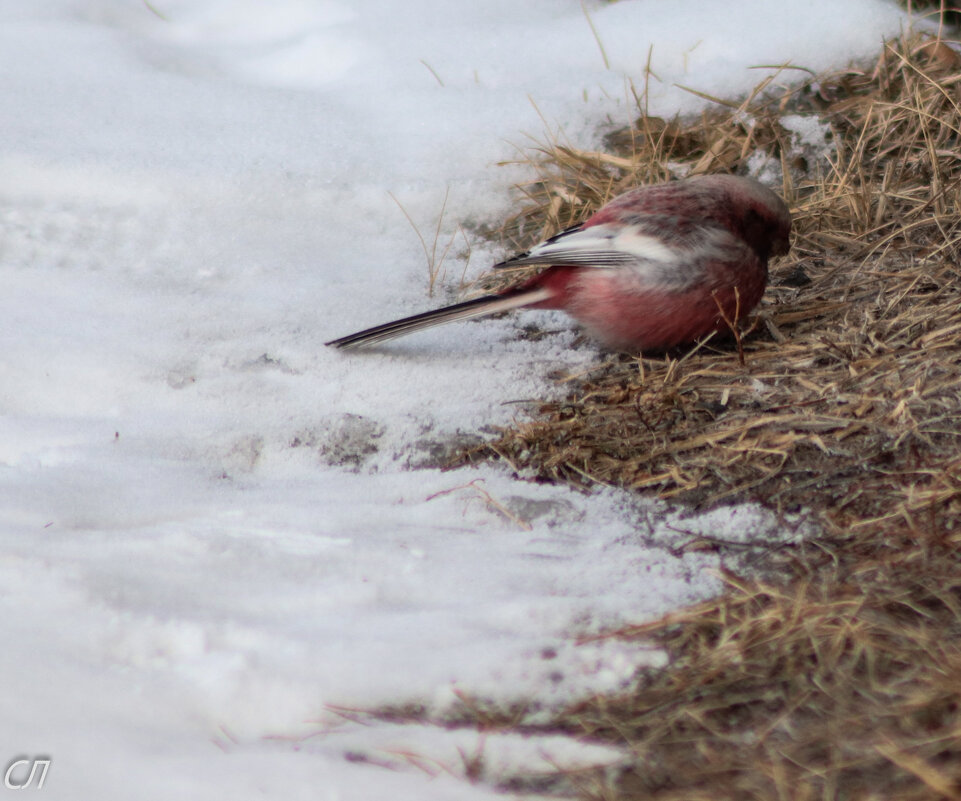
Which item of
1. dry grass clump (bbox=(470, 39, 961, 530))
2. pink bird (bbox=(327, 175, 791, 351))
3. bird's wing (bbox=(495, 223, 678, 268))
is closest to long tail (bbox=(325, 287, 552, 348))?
pink bird (bbox=(327, 175, 791, 351))

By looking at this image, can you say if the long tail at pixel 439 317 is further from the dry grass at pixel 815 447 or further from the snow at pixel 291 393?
the dry grass at pixel 815 447

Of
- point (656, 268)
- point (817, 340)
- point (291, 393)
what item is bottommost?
point (291, 393)

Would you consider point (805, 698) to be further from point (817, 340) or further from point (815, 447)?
point (817, 340)

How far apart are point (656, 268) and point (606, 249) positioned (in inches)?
6.0

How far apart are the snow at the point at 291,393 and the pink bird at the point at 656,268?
0.18m

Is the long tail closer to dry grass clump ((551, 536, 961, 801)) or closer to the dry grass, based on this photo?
the dry grass

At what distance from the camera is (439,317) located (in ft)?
9.52

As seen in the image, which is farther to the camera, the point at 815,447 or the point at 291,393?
the point at 291,393

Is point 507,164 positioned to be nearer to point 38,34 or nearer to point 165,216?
point 165,216

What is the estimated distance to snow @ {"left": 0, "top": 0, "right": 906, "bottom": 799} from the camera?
1.65 m

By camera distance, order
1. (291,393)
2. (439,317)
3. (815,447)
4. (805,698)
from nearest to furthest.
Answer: (805,698), (815,447), (291,393), (439,317)

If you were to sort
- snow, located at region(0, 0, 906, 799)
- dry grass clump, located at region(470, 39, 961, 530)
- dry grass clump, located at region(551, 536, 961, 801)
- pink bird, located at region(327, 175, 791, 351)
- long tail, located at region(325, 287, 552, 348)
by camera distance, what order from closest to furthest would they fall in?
dry grass clump, located at region(551, 536, 961, 801) → snow, located at region(0, 0, 906, 799) → dry grass clump, located at region(470, 39, 961, 530) → pink bird, located at region(327, 175, 791, 351) → long tail, located at region(325, 287, 552, 348)

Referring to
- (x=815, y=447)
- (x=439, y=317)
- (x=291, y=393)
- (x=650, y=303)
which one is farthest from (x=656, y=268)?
(x=291, y=393)

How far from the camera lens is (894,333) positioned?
9.03 feet
